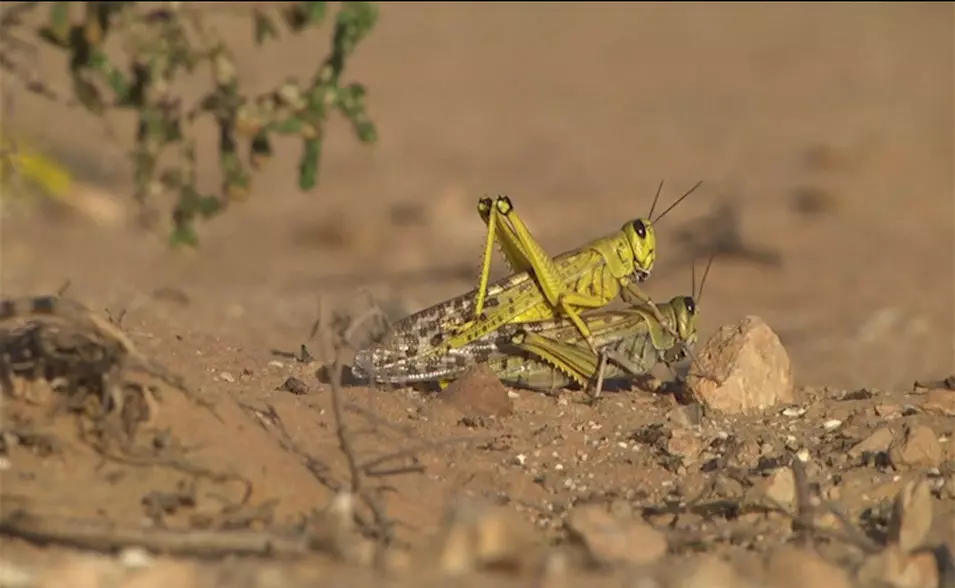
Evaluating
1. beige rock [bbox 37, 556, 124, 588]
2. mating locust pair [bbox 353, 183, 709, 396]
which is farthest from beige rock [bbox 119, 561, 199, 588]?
mating locust pair [bbox 353, 183, 709, 396]

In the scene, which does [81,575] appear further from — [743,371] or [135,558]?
Answer: [743,371]

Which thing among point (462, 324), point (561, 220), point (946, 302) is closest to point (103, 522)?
point (462, 324)

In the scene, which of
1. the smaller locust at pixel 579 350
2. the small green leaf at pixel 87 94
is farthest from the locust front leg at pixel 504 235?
the small green leaf at pixel 87 94

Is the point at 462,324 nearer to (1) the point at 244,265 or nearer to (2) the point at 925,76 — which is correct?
(1) the point at 244,265

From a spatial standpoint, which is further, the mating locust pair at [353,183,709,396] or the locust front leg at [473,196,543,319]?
the locust front leg at [473,196,543,319]

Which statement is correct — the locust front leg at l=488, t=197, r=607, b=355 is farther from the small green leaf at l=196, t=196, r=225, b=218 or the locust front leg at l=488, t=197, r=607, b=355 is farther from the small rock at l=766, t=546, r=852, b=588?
the small rock at l=766, t=546, r=852, b=588

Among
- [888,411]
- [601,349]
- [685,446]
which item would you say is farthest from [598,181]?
[685,446]
